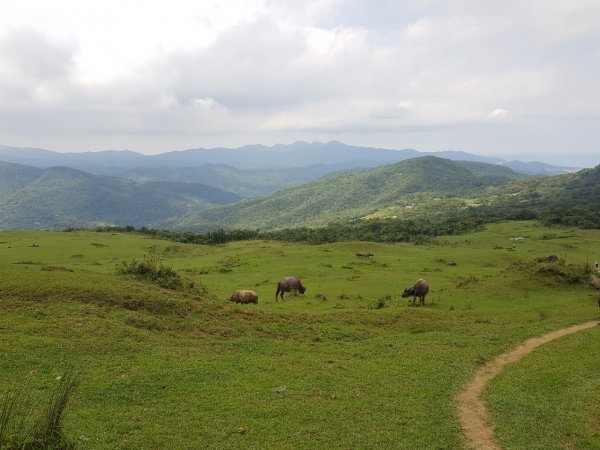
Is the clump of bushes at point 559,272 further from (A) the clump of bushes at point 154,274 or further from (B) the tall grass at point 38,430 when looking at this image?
(B) the tall grass at point 38,430

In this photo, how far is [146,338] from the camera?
65.5ft

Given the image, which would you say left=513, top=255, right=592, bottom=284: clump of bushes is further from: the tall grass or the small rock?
the tall grass

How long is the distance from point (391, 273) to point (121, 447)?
42.5 metres

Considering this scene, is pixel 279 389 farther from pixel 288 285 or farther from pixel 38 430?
pixel 288 285

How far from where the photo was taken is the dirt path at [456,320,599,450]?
42.4 feet

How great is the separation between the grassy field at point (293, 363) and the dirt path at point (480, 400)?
0.40 metres

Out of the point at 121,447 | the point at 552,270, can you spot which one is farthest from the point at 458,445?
the point at 552,270

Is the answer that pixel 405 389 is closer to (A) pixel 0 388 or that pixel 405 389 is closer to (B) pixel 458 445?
(B) pixel 458 445

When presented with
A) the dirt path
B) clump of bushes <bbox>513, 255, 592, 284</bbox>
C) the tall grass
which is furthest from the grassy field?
the tall grass

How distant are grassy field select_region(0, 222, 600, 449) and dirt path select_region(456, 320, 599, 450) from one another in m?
0.40

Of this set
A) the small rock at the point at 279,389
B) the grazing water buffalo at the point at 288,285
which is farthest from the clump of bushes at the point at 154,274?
the small rock at the point at 279,389

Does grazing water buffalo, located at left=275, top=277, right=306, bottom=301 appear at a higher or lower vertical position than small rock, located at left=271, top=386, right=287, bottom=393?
lower

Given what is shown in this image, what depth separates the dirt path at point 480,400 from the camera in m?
12.9

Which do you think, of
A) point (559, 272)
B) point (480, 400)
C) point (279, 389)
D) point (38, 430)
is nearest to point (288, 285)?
point (279, 389)
